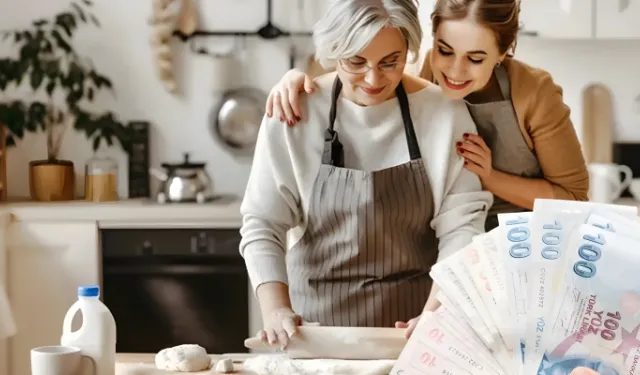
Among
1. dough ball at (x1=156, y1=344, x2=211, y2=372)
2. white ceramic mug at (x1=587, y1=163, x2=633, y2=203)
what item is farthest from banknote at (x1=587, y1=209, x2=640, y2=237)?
white ceramic mug at (x1=587, y1=163, x2=633, y2=203)

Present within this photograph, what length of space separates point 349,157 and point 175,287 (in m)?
1.81

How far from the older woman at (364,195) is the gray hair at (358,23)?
46 millimetres

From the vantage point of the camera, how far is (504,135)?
160cm

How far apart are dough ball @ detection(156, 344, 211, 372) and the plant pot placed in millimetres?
2264

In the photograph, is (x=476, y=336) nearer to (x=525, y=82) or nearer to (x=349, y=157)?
(x=349, y=157)

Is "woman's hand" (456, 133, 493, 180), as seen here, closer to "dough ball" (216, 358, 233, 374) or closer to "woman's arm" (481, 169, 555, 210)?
"woman's arm" (481, 169, 555, 210)

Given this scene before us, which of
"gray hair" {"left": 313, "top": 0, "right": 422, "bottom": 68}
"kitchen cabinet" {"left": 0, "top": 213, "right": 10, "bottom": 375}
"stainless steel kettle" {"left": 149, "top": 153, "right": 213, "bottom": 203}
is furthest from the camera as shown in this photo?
"stainless steel kettle" {"left": 149, "top": 153, "right": 213, "bottom": 203}

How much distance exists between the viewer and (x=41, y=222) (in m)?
3.19

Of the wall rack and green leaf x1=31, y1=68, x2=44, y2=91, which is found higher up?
the wall rack

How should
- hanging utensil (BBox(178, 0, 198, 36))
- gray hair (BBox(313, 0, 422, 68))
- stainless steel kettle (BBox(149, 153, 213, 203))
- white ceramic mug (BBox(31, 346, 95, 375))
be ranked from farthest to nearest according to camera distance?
hanging utensil (BBox(178, 0, 198, 36))
stainless steel kettle (BBox(149, 153, 213, 203))
gray hair (BBox(313, 0, 422, 68))
white ceramic mug (BBox(31, 346, 95, 375))

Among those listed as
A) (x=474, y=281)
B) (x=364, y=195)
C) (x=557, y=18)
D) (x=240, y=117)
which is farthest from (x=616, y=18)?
(x=474, y=281)

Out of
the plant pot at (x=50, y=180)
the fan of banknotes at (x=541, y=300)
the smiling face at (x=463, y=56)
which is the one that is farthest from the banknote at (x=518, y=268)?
the plant pot at (x=50, y=180)

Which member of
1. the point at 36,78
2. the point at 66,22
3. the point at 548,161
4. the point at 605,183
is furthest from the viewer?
the point at 66,22

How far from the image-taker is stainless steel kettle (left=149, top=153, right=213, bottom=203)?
128 inches
